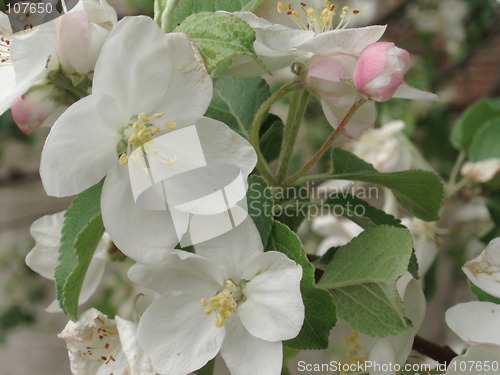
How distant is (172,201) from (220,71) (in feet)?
0.37

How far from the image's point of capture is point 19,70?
495 millimetres

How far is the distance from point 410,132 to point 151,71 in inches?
38.9

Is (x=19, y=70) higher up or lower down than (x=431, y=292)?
higher up

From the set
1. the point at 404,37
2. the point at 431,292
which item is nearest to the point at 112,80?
the point at 431,292

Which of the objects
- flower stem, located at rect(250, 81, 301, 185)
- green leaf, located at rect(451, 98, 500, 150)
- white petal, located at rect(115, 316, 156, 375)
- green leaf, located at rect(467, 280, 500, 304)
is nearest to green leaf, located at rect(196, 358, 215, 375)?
white petal, located at rect(115, 316, 156, 375)

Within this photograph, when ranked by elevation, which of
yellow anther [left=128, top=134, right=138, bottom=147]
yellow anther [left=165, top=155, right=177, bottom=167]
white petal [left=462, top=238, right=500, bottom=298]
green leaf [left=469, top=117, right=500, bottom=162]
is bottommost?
green leaf [left=469, top=117, right=500, bottom=162]

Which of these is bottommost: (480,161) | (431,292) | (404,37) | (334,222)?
(404,37)

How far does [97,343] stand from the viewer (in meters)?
0.57

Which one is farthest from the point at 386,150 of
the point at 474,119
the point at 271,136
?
the point at 271,136

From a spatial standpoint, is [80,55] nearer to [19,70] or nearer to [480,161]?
[19,70]

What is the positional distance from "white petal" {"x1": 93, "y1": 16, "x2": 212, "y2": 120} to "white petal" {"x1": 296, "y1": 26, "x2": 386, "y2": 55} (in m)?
0.09

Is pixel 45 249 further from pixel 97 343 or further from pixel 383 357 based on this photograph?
pixel 383 357

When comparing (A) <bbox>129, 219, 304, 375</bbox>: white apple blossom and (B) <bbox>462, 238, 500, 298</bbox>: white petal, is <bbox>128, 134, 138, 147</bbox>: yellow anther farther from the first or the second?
(B) <bbox>462, 238, 500, 298</bbox>: white petal

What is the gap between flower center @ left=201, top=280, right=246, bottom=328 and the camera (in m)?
0.50
